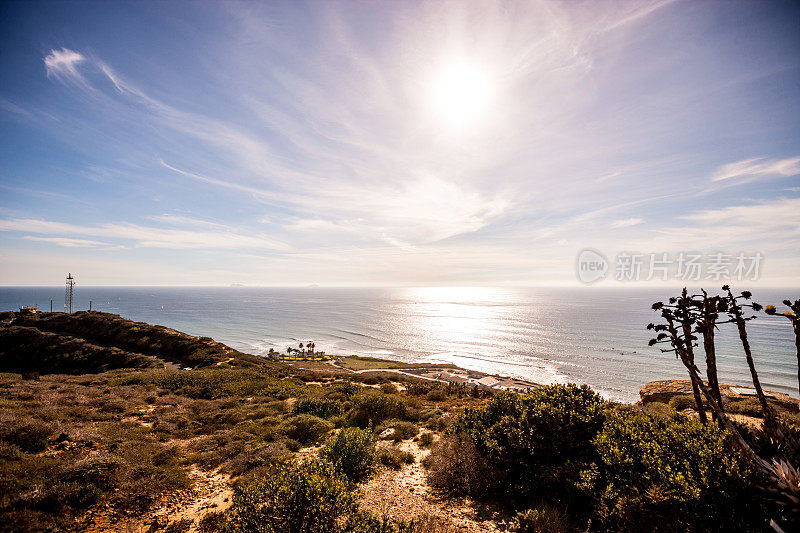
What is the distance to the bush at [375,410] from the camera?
48.3 feet

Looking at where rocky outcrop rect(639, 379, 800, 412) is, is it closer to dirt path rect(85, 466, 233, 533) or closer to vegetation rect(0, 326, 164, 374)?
dirt path rect(85, 466, 233, 533)

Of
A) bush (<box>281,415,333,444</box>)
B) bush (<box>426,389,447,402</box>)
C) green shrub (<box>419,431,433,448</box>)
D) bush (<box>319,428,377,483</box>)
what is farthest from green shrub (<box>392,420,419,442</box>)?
bush (<box>426,389,447,402</box>)

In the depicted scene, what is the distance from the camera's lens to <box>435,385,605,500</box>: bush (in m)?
7.23

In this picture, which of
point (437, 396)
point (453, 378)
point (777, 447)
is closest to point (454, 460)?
point (777, 447)

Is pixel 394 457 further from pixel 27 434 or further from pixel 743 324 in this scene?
pixel 27 434

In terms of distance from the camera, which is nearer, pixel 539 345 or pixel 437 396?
pixel 437 396

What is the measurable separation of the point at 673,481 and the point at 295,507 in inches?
276

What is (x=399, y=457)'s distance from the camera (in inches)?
392

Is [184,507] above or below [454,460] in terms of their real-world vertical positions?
below

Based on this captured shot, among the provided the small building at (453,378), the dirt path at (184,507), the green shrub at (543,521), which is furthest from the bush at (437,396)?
the small building at (453,378)

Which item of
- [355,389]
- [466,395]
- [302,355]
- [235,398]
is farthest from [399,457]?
[302,355]

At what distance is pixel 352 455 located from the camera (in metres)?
8.97

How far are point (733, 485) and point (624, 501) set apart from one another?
67.6 inches

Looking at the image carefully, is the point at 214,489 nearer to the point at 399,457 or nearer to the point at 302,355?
the point at 399,457
